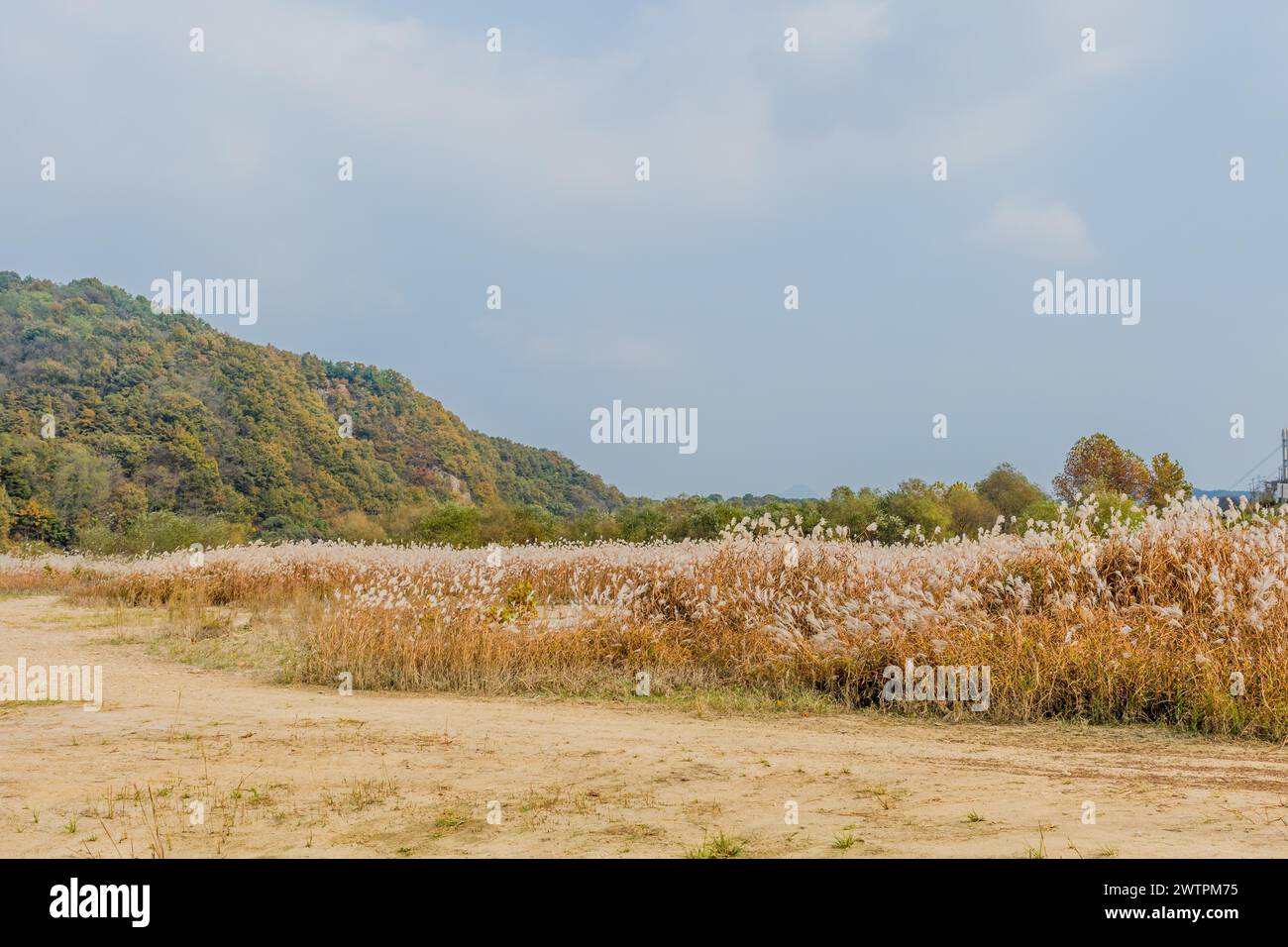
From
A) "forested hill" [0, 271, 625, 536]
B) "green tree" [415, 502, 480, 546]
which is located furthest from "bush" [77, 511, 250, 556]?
"forested hill" [0, 271, 625, 536]

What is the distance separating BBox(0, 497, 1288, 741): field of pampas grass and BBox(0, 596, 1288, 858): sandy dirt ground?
28.6 inches

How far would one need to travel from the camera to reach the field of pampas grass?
844cm

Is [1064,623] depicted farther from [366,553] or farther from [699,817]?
[366,553]

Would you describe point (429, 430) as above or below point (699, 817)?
above

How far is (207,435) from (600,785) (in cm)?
6360

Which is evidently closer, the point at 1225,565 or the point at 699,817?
the point at 699,817

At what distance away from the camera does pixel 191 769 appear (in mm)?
6496

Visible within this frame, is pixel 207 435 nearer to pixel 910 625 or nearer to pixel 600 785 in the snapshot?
pixel 910 625

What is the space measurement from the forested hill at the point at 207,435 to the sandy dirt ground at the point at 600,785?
49.2m

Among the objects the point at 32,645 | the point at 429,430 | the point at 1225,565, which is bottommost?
the point at 32,645

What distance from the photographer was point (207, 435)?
62.5 m

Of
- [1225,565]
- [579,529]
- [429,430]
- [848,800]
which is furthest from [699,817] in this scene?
[429,430]

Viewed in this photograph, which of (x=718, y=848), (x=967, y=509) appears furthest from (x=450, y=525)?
(x=718, y=848)
